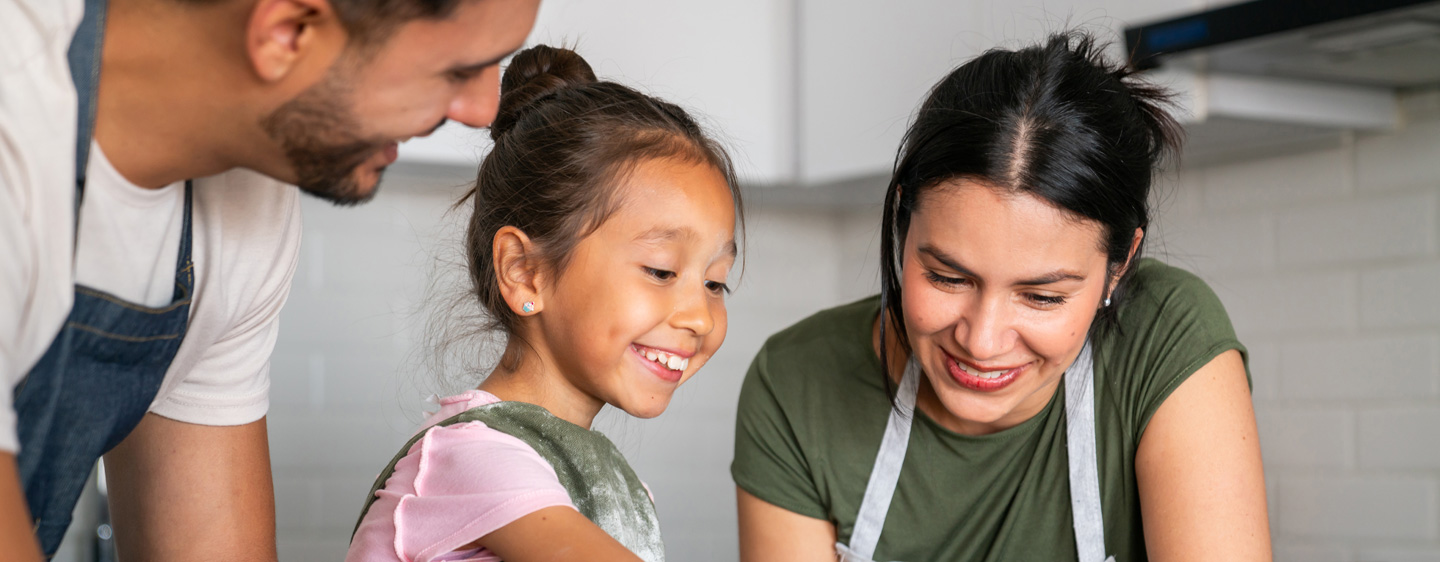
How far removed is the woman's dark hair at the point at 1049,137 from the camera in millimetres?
1115

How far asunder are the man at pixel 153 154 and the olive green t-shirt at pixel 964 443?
25.8 inches

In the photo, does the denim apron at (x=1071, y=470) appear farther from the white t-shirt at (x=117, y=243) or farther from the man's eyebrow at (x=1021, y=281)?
the white t-shirt at (x=117, y=243)

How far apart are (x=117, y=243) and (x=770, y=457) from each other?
2.54ft

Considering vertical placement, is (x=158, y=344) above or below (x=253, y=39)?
below

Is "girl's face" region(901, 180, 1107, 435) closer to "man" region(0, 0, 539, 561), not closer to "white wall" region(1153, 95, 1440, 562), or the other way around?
"man" region(0, 0, 539, 561)

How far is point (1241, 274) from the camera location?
191 centimetres

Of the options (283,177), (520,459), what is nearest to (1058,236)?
(520,459)

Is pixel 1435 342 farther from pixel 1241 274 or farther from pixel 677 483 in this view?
pixel 677 483

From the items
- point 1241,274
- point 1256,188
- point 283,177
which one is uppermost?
point 283,177

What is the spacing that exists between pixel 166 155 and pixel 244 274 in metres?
0.18

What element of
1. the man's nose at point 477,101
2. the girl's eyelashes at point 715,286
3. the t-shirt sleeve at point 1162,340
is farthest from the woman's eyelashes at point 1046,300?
the man's nose at point 477,101

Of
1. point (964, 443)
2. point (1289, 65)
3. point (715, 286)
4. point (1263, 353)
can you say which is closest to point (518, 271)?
point (715, 286)

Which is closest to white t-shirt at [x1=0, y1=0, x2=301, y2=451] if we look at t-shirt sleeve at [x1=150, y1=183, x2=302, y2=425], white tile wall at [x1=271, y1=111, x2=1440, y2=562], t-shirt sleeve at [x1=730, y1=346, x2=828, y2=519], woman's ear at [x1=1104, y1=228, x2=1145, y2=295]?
t-shirt sleeve at [x1=150, y1=183, x2=302, y2=425]

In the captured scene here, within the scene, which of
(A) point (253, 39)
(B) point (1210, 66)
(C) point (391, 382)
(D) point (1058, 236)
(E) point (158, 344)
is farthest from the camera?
(C) point (391, 382)
